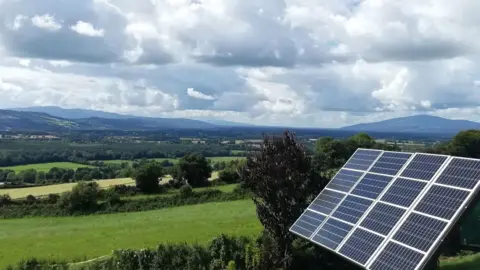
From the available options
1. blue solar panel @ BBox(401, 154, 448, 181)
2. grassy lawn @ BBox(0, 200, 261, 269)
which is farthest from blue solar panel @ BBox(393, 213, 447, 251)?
grassy lawn @ BBox(0, 200, 261, 269)

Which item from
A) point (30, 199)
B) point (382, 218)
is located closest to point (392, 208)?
point (382, 218)

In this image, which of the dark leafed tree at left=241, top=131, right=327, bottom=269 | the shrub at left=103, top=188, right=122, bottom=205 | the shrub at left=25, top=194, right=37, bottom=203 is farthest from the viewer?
the shrub at left=25, top=194, right=37, bottom=203

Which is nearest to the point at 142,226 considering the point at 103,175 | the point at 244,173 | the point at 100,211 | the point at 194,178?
the point at 100,211

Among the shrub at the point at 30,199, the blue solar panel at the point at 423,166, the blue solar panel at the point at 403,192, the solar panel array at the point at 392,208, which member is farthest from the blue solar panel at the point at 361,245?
the shrub at the point at 30,199

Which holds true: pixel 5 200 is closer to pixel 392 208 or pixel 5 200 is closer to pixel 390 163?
pixel 390 163

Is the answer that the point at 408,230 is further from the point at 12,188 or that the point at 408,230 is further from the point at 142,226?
the point at 12,188

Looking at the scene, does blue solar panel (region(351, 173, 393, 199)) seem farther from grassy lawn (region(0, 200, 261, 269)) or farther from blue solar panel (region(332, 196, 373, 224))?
grassy lawn (region(0, 200, 261, 269))

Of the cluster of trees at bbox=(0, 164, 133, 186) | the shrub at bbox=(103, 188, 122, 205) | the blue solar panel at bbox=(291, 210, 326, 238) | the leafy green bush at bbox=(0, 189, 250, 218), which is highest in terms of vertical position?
the blue solar panel at bbox=(291, 210, 326, 238)
